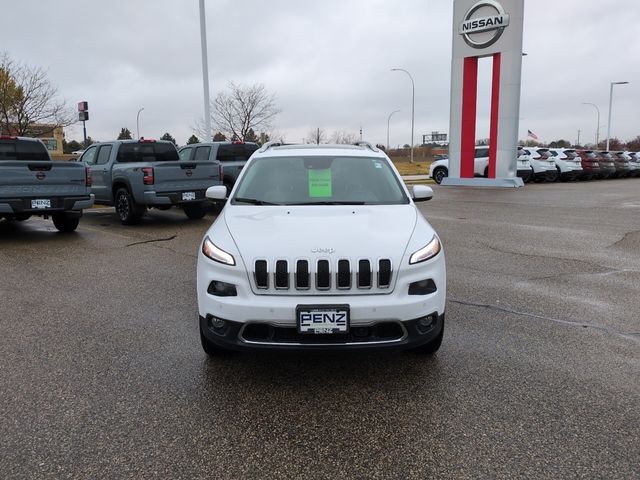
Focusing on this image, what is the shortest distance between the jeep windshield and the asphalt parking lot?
51.9 inches

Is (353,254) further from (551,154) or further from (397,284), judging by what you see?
(551,154)

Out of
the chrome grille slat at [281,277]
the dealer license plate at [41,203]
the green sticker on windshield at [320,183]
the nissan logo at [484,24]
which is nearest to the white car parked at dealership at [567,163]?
the nissan logo at [484,24]

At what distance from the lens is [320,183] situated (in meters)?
4.66

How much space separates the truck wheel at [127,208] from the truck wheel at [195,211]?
149 centimetres

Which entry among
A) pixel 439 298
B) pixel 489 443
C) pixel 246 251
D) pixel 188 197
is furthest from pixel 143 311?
pixel 188 197

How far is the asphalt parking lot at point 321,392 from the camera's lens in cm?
274

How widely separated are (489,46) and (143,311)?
21.8 meters

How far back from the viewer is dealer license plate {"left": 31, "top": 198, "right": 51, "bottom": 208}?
9195 millimetres

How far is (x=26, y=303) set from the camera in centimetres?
565

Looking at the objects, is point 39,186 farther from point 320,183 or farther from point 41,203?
point 320,183

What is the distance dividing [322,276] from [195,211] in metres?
10.0

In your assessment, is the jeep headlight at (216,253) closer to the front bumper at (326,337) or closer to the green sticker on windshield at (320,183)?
the front bumper at (326,337)

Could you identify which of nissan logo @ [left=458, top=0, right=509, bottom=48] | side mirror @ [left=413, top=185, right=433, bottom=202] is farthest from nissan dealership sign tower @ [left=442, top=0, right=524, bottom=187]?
side mirror @ [left=413, top=185, right=433, bottom=202]

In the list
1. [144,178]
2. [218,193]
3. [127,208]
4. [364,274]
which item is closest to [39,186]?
[144,178]
